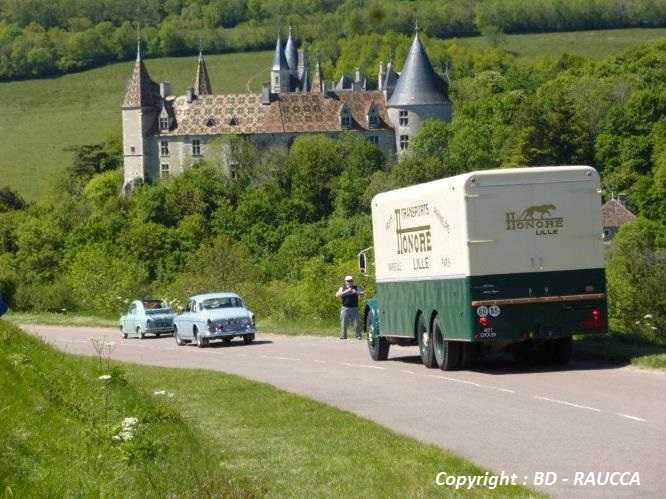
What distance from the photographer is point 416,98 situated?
161 meters

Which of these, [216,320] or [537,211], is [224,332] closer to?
[216,320]

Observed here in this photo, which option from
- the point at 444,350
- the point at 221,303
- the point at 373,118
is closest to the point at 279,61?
the point at 373,118

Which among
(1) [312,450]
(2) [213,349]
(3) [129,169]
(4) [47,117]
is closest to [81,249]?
(3) [129,169]

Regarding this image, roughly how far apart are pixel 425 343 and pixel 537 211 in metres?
3.42

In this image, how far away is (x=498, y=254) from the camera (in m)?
25.2

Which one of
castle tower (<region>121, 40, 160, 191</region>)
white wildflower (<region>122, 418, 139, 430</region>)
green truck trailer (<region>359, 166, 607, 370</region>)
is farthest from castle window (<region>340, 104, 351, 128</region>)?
white wildflower (<region>122, 418, 139, 430</region>)

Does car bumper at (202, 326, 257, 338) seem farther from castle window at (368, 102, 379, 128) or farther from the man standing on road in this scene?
castle window at (368, 102, 379, 128)

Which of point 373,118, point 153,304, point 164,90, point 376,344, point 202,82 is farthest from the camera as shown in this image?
point 202,82

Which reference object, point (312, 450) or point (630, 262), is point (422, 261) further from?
point (312, 450)

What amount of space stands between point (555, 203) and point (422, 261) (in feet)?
9.70

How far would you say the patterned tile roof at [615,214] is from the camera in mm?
124750

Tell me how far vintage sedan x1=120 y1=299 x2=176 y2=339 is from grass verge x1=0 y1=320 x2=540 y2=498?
24482 mm

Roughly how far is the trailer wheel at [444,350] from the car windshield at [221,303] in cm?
1398

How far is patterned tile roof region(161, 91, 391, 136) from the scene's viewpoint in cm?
16362
